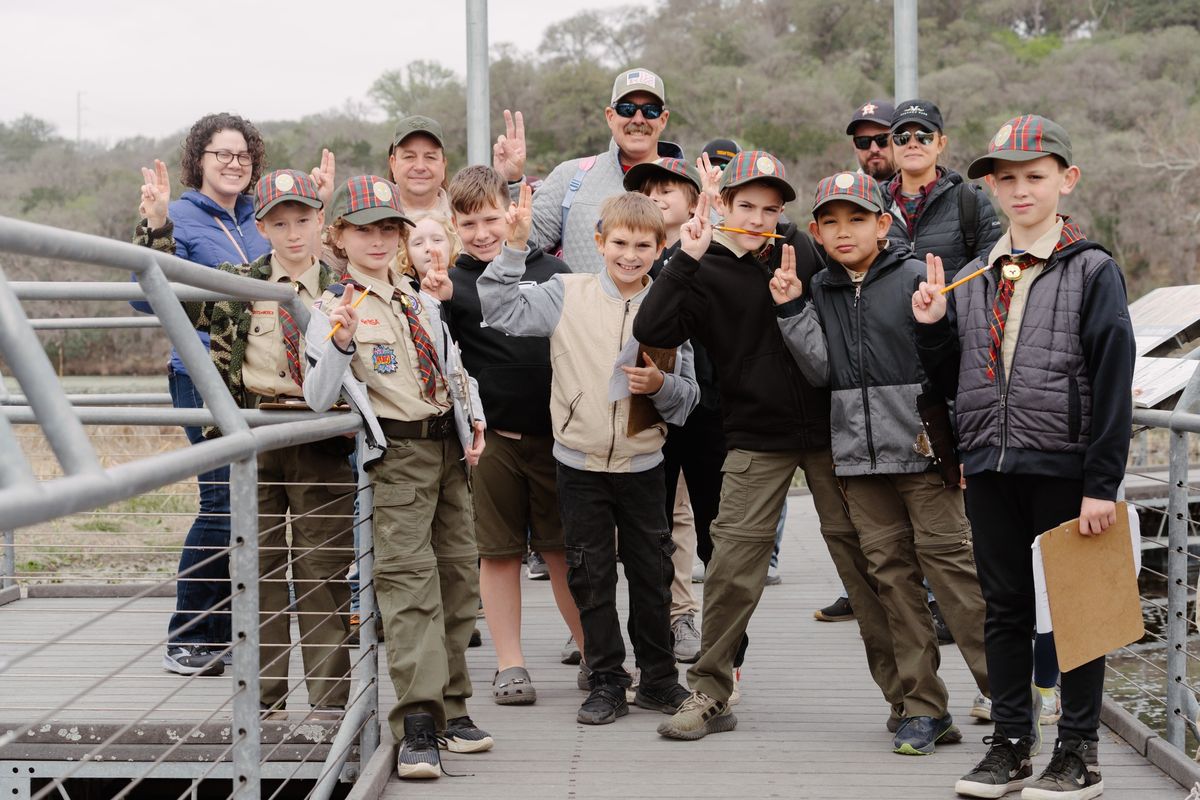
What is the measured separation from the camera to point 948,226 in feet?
16.2

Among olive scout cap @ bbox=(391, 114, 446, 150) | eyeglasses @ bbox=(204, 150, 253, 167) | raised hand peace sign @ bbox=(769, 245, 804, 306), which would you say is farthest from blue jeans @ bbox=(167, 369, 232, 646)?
raised hand peace sign @ bbox=(769, 245, 804, 306)

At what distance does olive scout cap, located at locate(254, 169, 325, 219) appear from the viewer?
4043mm

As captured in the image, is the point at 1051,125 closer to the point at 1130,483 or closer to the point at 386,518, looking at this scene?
the point at 386,518

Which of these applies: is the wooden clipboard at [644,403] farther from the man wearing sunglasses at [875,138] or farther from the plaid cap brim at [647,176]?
the man wearing sunglasses at [875,138]

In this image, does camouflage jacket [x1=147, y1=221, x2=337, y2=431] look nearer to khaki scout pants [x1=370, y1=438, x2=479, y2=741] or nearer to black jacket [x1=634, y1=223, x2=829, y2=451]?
khaki scout pants [x1=370, y1=438, x2=479, y2=741]

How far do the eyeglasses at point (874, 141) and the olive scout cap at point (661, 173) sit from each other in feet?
3.42

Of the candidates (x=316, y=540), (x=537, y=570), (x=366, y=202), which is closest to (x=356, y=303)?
(x=366, y=202)

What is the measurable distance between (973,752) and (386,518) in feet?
6.23

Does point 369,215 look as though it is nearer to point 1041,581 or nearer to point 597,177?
point 597,177

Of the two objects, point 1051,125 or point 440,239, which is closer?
point 1051,125

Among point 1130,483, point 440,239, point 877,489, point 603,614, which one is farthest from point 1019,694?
point 1130,483

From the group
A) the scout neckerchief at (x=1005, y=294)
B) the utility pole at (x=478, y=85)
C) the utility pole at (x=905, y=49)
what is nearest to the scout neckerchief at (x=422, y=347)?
the scout neckerchief at (x=1005, y=294)

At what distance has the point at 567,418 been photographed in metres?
4.32

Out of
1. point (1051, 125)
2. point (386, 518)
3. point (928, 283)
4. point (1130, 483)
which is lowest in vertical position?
point (1130, 483)
